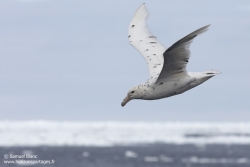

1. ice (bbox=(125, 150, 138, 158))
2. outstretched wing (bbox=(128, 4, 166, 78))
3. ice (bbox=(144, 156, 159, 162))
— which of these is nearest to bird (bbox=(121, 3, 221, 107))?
outstretched wing (bbox=(128, 4, 166, 78))

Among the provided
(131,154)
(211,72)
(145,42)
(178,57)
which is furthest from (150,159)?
(178,57)

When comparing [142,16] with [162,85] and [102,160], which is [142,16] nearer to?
[162,85]

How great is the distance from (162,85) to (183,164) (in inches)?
4128

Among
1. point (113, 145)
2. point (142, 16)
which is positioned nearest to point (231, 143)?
point (113, 145)

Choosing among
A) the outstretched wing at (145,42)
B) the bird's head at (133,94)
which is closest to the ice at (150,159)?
the outstretched wing at (145,42)

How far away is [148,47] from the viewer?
22656mm

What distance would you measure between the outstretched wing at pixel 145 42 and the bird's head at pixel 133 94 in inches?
37.9

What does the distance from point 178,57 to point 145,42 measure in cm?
469

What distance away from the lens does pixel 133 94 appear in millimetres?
19844

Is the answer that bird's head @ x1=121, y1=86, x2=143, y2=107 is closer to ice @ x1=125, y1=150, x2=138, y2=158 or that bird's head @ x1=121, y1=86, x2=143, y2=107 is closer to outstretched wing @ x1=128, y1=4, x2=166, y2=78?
outstretched wing @ x1=128, y1=4, x2=166, y2=78

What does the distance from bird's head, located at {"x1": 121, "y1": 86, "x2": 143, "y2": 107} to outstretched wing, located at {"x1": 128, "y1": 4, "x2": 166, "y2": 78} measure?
96 cm

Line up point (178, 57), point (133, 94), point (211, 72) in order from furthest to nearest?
point (133, 94) < point (211, 72) < point (178, 57)

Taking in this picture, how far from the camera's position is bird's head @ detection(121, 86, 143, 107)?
19.7m

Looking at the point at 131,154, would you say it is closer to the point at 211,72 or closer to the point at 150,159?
the point at 150,159
